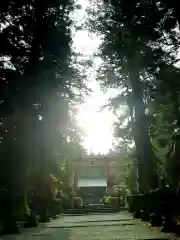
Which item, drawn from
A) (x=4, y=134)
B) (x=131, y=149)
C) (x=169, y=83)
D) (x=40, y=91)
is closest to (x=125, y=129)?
(x=131, y=149)

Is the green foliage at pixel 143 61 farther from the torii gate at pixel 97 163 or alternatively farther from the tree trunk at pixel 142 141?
the torii gate at pixel 97 163

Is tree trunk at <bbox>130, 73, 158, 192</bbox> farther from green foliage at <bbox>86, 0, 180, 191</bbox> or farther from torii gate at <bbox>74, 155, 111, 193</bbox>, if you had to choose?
torii gate at <bbox>74, 155, 111, 193</bbox>

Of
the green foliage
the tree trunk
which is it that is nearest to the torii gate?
the green foliage

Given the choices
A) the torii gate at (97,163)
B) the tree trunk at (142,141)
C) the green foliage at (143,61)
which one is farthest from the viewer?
the torii gate at (97,163)

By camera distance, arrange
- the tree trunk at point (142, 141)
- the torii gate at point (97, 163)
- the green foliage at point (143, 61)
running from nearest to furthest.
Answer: the green foliage at point (143, 61), the tree trunk at point (142, 141), the torii gate at point (97, 163)

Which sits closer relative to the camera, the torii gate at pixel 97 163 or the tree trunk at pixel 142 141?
the tree trunk at pixel 142 141

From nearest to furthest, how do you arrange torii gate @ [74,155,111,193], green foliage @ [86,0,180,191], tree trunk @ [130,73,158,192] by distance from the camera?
green foliage @ [86,0,180,191] < tree trunk @ [130,73,158,192] < torii gate @ [74,155,111,193]

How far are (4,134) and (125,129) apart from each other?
14894 mm

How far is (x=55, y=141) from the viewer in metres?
22.9

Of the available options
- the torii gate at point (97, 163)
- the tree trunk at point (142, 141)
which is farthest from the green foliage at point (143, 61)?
the torii gate at point (97, 163)

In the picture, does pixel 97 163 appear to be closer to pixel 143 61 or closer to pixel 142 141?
pixel 142 141

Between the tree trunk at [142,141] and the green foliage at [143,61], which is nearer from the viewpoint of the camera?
the green foliage at [143,61]

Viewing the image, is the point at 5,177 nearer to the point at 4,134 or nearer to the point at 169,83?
the point at 4,134

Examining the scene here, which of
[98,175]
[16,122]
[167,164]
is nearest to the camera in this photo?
[167,164]
